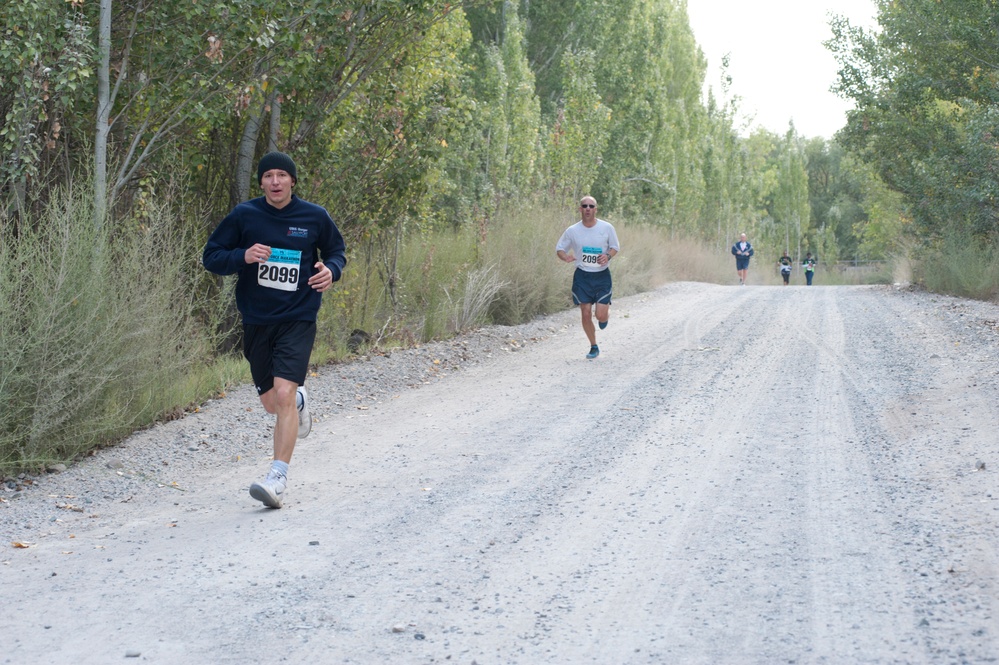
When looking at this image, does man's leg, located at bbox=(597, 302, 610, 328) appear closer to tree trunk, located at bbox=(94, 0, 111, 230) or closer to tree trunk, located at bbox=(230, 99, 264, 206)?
tree trunk, located at bbox=(230, 99, 264, 206)

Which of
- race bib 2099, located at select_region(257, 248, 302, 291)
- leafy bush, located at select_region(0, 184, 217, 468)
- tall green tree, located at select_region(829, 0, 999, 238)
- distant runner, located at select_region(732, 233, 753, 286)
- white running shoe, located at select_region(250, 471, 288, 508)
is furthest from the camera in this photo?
distant runner, located at select_region(732, 233, 753, 286)

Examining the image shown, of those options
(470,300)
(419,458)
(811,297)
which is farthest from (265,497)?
(811,297)

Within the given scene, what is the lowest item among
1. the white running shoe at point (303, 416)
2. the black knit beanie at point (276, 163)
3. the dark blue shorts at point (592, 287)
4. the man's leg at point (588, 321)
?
the white running shoe at point (303, 416)

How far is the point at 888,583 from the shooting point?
15.8ft

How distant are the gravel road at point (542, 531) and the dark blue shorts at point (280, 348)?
2.60ft

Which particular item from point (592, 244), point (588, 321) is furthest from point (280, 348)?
point (592, 244)

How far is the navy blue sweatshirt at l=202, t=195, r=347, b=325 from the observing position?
661 cm

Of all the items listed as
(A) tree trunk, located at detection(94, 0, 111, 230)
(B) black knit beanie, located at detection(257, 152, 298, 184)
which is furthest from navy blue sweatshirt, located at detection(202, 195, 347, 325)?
(A) tree trunk, located at detection(94, 0, 111, 230)

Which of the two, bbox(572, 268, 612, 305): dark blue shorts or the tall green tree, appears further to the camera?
the tall green tree

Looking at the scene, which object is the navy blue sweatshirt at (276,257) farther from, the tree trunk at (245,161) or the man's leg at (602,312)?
the man's leg at (602,312)

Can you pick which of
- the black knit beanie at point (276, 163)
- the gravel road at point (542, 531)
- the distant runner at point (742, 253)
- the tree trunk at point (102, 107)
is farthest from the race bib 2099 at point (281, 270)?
the distant runner at point (742, 253)

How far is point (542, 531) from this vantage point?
590 centimetres

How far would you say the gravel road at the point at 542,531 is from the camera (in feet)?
14.2

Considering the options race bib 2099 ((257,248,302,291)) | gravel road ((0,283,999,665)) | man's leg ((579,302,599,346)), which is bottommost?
gravel road ((0,283,999,665))
